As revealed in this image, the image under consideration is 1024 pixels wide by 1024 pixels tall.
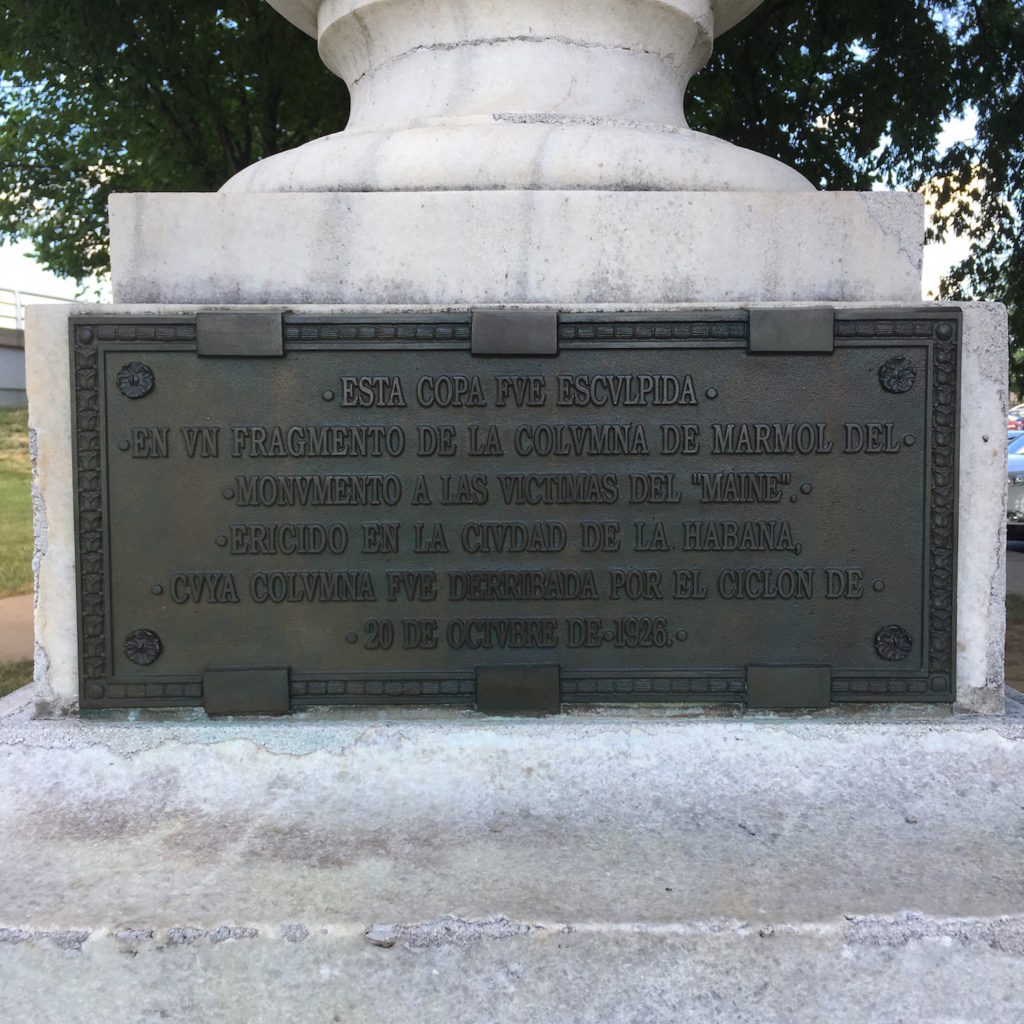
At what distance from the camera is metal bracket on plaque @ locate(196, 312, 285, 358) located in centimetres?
276

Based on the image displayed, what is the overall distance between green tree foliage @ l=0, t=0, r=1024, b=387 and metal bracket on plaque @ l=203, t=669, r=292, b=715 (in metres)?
6.02

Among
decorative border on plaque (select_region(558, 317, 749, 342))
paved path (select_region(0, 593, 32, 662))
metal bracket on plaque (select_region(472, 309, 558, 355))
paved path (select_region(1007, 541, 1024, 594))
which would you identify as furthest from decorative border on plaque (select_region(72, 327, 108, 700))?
paved path (select_region(1007, 541, 1024, 594))

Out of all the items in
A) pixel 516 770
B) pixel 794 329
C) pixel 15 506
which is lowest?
pixel 516 770

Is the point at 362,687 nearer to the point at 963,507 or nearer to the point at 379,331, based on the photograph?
the point at 379,331

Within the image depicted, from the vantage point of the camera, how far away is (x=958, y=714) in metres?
2.84

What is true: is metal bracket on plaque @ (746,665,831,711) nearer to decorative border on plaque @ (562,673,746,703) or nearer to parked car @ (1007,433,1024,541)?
decorative border on plaque @ (562,673,746,703)

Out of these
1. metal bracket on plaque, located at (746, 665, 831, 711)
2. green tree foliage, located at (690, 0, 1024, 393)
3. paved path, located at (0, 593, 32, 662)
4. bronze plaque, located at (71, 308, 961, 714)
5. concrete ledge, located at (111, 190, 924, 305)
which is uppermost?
green tree foliage, located at (690, 0, 1024, 393)

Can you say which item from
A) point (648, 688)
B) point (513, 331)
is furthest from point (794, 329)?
point (648, 688)

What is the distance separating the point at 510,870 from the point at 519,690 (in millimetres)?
641

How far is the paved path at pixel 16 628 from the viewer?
5.90 meters

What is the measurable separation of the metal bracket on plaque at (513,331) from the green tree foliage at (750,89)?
5750 mm

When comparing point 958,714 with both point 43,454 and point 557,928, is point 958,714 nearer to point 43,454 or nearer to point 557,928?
point 557,928

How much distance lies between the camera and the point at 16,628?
6.69m

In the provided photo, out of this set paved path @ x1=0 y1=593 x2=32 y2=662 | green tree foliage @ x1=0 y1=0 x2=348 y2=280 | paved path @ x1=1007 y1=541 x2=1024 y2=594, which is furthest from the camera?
paved path @ x1=1007 y1=541 x2=1024 y2=594
